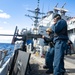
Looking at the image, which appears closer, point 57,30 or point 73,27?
point 57,30

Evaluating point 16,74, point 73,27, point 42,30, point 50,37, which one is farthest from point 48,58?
point 42,30

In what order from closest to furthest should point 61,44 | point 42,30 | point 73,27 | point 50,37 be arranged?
point 61,44
point 50,37
point 73,27
point 42,30

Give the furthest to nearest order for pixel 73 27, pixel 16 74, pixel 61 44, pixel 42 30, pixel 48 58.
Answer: pixel 42 30
pixel 73 27
pixel 48 58
pixel 16 74
pixel 61 44

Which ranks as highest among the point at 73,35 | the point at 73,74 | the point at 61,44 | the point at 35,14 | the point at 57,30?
the point at 35,14

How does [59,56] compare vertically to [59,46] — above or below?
below

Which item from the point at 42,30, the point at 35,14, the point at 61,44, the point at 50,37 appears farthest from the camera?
the point at 35,14

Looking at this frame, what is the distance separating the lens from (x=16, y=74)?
6523 mm

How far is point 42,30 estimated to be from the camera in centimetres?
4438

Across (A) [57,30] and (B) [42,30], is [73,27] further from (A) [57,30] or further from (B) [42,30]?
(A) [57,30]

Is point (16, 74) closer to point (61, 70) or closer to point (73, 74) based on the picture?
point (61, 70)

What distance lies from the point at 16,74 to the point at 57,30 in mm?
1977

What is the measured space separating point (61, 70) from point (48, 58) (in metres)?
2.26

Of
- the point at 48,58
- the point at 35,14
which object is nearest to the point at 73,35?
the point at 48,58

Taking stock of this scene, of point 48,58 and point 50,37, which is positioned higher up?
point 50,37
